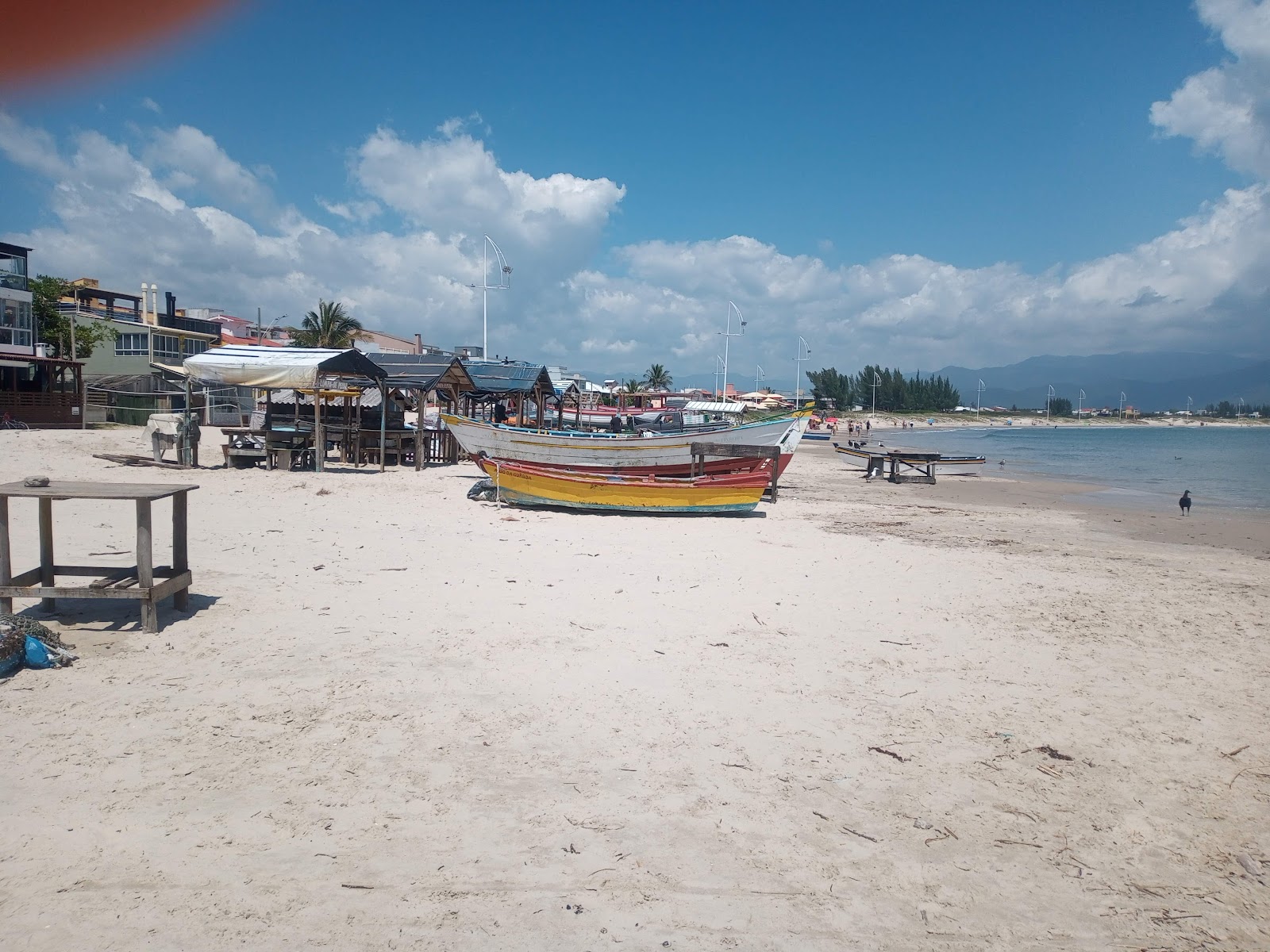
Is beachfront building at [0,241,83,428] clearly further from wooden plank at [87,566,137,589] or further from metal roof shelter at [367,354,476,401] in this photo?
wooden plank at [87,566,137,589]

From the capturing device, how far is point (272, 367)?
61.2ft

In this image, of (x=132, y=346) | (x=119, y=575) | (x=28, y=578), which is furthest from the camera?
(x=132, y=346)

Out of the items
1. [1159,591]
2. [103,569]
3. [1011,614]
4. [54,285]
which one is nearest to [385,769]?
[103,569]

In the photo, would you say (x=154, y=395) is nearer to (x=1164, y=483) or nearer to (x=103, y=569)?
(x=103, y=569)

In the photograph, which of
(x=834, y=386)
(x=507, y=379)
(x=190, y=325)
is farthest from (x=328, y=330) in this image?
(x=834, y=386)

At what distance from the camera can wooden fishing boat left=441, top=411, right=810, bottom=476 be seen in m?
16.9

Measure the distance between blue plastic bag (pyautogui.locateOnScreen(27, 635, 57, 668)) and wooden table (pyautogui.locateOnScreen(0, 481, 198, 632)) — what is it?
1.66 feet

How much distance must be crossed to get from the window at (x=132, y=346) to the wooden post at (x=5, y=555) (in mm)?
48142

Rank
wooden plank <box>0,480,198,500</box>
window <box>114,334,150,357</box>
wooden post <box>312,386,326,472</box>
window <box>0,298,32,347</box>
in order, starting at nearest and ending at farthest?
wooden plank <box>0,480,198,500</box>
wooden post <box>312,386,326,472</box>
window <box>0,298,32,347</box>
window <box>114,334,150,357</box>

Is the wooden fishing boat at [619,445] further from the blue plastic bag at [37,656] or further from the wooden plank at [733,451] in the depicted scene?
the blue plastic bag at [37,656]

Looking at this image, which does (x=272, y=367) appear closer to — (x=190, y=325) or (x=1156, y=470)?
(x=1156, y=470)

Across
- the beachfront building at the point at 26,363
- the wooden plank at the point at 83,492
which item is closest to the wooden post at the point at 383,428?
the wooden plank at the point at 83,492

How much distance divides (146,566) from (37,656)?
0.93 meters

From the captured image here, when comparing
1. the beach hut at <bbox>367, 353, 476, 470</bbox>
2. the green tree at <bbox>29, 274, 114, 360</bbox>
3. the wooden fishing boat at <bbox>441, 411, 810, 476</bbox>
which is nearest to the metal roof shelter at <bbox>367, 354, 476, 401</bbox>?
the beach hut at <bbox>367, 353, 476, 470</bbox>
